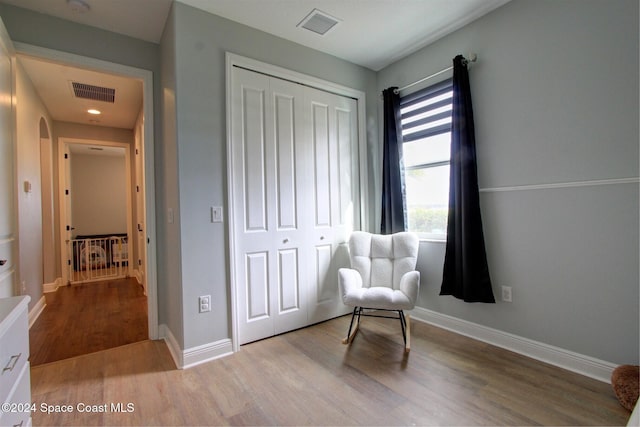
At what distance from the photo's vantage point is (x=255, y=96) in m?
2.54

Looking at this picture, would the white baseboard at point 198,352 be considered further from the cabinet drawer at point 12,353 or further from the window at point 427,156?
the window at point 427,156

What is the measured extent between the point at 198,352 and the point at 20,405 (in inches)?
45.8

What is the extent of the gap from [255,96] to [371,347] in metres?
2.21


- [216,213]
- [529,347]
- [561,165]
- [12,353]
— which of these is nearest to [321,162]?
[216,213]

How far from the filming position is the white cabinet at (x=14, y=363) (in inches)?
37.7

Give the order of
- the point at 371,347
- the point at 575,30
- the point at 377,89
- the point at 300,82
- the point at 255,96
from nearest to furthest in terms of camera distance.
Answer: the point at 575,30 < the point at 371,347 < the point at 255,96 < the point at 300,82 < the point at 377,89

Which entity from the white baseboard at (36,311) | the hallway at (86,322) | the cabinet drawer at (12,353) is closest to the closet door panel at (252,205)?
the hallway at (86,322)

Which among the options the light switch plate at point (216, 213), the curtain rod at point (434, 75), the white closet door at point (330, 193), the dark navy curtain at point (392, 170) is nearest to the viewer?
the light switch plate at point (216, 213)

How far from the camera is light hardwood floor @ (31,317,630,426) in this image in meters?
1.59

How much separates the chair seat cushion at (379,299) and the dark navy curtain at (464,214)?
1.51 feet

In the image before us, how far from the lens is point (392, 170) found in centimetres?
303

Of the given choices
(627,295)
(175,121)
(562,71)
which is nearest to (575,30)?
(562,71)

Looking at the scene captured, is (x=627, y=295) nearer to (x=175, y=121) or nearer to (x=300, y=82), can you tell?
(x=300, y=82)

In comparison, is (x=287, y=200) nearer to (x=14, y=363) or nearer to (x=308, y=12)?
(x=308, y=12)
